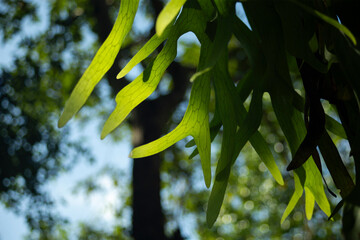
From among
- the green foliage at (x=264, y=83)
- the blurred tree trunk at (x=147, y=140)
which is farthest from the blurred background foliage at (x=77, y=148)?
the green foliage at (x=264, y=83)

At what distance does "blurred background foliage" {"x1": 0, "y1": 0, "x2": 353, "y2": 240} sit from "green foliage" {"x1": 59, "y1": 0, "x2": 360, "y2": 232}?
2.58 m

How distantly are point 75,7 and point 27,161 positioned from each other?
249 centimetres

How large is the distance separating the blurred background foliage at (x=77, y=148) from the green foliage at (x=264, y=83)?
258 centimetres

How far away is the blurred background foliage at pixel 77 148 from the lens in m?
4.55

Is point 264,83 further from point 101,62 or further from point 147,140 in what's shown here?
point 147,140

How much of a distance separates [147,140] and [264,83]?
3377 millimetres

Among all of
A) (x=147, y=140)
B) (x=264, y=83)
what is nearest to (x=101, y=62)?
(x=264, y=83)

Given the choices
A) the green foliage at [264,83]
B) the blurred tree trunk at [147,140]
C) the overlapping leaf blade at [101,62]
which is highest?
the overlapping leaf blade at [101,62]

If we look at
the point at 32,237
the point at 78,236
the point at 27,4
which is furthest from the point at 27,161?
the point at 78,236

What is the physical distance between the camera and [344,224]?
60cm

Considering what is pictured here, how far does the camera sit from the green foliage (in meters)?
0.80

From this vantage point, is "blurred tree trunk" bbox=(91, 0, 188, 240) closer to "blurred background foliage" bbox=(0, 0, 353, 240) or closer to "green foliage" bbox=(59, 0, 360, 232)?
"blurred background foliage" bbox=(0, 0, 353, 240)

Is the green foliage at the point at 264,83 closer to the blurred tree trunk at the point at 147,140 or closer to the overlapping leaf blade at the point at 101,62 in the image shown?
the overlapping leaf blade at the point at 101,62

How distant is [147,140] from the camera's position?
13.8 feet
